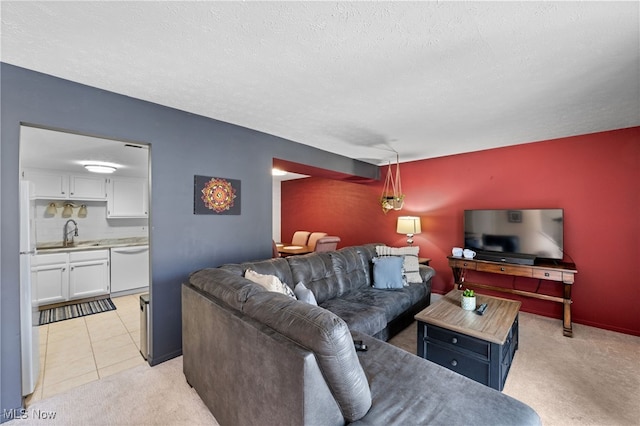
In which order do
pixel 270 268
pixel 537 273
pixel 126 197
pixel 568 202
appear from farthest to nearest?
pixel 126 197, pixel 568 202, pixel 537 273, pixel 270 268

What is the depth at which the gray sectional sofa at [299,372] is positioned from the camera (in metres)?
1.07

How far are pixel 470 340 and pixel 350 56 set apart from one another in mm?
2229

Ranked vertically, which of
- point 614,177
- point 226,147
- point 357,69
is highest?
point 357,69

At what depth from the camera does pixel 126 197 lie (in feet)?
16.3

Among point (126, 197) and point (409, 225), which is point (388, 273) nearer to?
point (409, 225)

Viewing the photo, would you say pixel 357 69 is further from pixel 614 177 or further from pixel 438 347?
pixel 614 177

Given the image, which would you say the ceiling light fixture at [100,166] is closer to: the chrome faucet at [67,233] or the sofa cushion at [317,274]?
the chrome faucet at [67,233]

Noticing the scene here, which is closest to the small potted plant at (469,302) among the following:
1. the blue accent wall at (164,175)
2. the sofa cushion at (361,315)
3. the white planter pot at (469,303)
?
the white planter pot at (469,303)

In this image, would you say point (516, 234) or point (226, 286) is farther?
point (516, 234)

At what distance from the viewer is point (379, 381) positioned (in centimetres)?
137

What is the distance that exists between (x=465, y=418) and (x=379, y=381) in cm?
40

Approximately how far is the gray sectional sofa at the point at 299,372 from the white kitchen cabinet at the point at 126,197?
3.94 meters

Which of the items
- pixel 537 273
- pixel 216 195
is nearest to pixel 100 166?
pixel 216 195

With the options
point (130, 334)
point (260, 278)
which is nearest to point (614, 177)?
point (260, 278)
